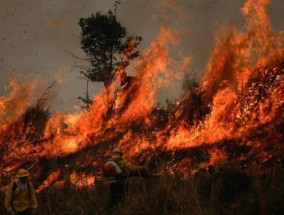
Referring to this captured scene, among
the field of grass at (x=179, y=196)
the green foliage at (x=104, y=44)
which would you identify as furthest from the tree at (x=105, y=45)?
the field of grass at (x=179, y=196)

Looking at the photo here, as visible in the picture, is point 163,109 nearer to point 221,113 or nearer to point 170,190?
point 221,113

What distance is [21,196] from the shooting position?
1095 centimetres

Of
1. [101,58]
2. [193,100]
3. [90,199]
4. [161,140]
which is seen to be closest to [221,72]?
[193,100]

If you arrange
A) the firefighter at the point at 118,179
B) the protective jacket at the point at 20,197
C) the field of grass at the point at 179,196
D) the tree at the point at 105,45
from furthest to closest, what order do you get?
the tree at the point at 105,45
the firefighter at the point at 118,179
the protective jacket at the point at 20,197
the field of grass at the point at 179,196

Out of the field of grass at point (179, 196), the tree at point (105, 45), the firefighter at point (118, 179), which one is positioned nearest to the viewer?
the field of grass at point (179, 196)

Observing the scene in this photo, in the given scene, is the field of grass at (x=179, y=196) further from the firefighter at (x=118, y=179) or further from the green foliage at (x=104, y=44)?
the green foliage at (x=104, y=44)

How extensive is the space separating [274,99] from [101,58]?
53.8 ft

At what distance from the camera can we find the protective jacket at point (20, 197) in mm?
10836

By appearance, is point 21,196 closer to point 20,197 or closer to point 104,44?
point 20,197

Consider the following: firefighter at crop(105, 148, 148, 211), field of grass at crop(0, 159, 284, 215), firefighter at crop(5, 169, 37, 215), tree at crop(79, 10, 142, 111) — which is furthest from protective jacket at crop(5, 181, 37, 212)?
tree at crop(79, 10, 142, 111)

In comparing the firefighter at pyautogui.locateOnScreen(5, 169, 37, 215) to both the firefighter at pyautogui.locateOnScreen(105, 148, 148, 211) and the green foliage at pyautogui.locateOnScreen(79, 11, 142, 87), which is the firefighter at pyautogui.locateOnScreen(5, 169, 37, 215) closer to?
the firefighter at pyautogui.locateOnScreen(105, 148, 148, 211)

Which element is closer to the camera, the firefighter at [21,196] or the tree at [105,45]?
the firefighter at [21,196]

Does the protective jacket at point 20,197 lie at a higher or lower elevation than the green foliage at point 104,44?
lower

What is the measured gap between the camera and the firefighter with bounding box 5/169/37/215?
10859 mm
